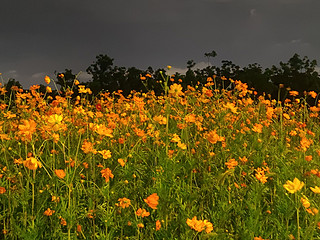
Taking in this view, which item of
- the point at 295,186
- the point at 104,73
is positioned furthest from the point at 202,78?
the point at 295,186

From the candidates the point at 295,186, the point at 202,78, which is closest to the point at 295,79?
the point at 202,78

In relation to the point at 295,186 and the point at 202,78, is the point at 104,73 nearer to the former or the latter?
the point at 202,78

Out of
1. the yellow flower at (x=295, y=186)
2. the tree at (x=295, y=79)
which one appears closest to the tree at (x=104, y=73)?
the tree at (x=295, y=79)

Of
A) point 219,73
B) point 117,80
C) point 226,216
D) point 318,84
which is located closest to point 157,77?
point 117,80

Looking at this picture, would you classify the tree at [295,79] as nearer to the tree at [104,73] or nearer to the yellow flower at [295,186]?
the tree at [104,73]

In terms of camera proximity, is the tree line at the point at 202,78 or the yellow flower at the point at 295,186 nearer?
the yellow flower at the point at 295,186

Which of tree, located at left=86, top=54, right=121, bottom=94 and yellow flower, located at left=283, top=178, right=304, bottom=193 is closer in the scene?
yellow flower, located at left=283, top=178, right=304, bottom=193

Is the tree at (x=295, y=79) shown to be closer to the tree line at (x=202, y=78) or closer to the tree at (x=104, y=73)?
the tree line at (x=202, y=78)

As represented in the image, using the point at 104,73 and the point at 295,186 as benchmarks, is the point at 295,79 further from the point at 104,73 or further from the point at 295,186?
the point at 295,186

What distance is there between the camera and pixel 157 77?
8867 mm

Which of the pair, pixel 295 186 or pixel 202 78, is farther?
pixel 202 78

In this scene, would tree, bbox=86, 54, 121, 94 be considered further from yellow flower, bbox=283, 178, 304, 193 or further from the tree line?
yellow flower, bbox=283, 178, 304, 193

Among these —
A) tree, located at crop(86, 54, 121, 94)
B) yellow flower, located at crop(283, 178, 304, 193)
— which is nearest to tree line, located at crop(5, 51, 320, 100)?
tree, located at crop(86, 54, 121, 94)

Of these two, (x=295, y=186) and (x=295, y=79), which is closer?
(x=295, y=186)
